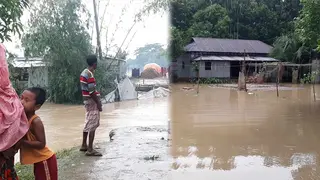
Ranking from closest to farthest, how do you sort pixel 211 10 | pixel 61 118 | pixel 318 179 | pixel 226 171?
pixel 318 179 < pixel 226 171 < pixel 61 118 < pixel 211 10

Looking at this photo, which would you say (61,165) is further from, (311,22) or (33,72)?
(33,72)

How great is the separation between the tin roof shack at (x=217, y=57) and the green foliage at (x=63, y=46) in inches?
536

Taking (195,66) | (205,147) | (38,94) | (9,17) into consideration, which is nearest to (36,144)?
(38,94)

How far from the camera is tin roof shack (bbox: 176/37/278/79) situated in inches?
1094

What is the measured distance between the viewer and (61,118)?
10.9 m

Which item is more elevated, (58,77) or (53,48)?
(53,48)

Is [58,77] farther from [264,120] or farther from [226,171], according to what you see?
[226,171]

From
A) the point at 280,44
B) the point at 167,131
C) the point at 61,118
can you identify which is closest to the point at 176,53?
the point at 280,44

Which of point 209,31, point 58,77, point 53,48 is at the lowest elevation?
point 58,77

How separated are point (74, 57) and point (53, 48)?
37.7 inches

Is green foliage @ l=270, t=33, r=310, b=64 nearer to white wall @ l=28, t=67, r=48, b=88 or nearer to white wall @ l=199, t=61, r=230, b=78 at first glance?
white wall @ l=199, t=61, r=230, b=78

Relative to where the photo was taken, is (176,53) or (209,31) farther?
(209,31)

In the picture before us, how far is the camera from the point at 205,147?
584cm

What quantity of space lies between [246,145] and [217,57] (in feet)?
72.7
